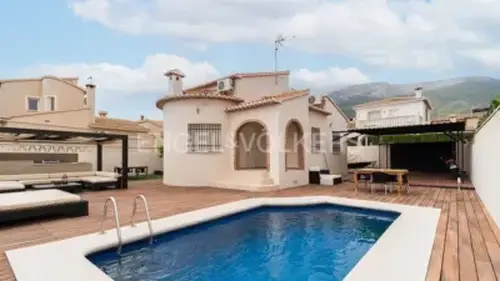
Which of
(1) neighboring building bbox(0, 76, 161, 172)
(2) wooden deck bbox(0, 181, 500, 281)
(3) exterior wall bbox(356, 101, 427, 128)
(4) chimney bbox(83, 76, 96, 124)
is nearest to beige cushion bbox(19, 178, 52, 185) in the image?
(2) wooden deck bbox(0, 181, 500, 281)

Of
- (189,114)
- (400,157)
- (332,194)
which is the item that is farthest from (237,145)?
(400,157)

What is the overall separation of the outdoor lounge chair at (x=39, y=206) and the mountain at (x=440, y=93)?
198 feet

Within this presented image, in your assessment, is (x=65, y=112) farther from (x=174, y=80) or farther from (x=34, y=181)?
(x=34, y=181)

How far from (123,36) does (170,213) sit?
1459 centimetres

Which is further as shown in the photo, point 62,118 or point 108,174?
point 62,118

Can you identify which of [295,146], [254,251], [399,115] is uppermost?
[399,115]

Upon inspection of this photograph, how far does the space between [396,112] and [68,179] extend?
90.4 ft

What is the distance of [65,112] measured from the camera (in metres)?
21.8

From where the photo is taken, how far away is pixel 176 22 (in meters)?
18.1

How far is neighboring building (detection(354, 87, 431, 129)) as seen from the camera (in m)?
27.7

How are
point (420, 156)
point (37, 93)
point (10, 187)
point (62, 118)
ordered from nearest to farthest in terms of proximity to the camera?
point (10, 187), point (62, 118), point (37, 93), point (420, 156)

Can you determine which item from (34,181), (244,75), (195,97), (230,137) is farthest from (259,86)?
(34,181)

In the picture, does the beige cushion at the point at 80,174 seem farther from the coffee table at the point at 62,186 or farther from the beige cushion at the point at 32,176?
the coffee table at the point at 62,186

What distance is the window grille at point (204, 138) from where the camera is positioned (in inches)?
608
